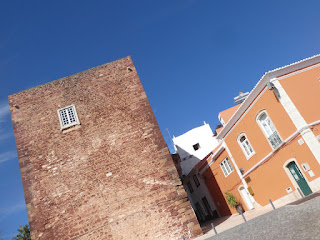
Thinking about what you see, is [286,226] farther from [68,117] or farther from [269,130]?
[68,117]

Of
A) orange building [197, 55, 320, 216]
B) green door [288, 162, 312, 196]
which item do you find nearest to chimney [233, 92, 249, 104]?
orange building [197, 55, 320, 216]

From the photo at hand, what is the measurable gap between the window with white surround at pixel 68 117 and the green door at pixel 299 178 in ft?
33.5

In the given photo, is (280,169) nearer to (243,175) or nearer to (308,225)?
(243,175)

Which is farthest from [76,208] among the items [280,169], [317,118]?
[317,118]

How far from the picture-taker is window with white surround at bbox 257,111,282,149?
12.2 meters

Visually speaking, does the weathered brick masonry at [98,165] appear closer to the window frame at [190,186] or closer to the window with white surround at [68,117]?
the window with white surround at [68,117]

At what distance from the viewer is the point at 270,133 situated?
12.6m

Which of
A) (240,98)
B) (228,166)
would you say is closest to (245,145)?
(228,166)

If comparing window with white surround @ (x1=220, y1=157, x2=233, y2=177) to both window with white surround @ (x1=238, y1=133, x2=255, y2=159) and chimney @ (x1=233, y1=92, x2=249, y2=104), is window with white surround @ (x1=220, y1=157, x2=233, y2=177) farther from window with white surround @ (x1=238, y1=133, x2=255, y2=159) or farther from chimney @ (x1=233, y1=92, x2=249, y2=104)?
chimney @ (x1=233, y1=92, x2=249, y2=104)

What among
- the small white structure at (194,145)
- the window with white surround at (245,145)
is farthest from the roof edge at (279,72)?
the small white structure at (194,145)

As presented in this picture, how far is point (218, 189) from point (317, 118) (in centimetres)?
991

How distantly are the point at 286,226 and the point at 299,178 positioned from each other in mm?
5203

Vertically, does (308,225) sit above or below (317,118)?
below

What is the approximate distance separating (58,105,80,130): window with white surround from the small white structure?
1963 centimetres
